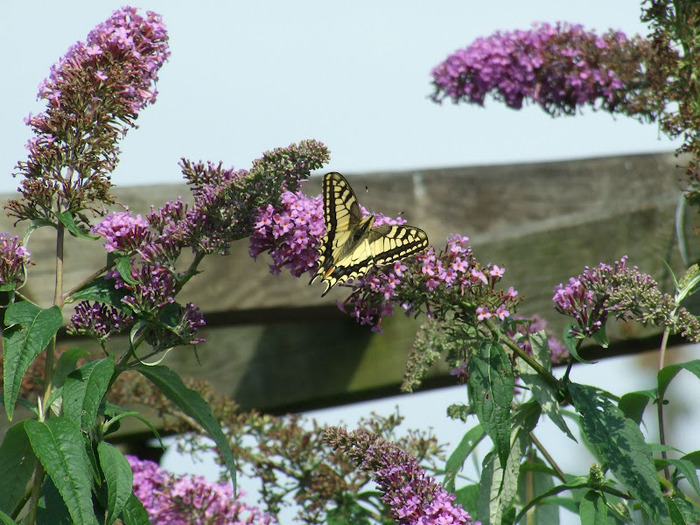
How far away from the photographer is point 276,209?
2.03 meters

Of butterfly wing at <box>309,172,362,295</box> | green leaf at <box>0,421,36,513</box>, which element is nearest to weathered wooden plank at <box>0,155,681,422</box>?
butterfly wing at <box>309,172,362,295</box>

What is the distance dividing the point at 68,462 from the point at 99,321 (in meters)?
0.42

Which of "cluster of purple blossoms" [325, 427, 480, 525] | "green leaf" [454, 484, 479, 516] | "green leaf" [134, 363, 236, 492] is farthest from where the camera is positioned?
"green leaf" [454, 484, 479, 516]

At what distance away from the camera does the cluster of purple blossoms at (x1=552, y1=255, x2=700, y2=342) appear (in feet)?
5.89

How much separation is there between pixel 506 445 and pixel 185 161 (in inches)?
34.3

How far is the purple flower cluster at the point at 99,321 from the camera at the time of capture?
191 centimetres

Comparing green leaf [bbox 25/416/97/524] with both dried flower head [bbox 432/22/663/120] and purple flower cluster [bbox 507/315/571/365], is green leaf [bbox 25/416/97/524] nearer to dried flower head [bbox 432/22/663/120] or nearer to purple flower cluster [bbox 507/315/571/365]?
purple flower cluster [bbox 507/315/571/365]

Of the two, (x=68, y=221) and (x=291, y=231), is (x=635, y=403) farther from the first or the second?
(x=68, y=221)

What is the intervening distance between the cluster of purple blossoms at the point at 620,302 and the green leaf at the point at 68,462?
0.99m

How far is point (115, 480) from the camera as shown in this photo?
64.1 inches

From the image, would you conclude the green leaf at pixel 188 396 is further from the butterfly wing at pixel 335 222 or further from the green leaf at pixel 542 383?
the green leaf at pixel 542 383

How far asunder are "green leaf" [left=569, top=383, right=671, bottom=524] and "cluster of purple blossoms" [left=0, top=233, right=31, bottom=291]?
111 centimetres

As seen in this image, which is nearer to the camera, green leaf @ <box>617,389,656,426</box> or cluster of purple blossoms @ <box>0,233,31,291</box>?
A: cluster of purple blossoms @ <box>0,233,31,291</box>

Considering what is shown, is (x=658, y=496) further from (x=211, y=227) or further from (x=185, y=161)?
(x=185, y=161)
